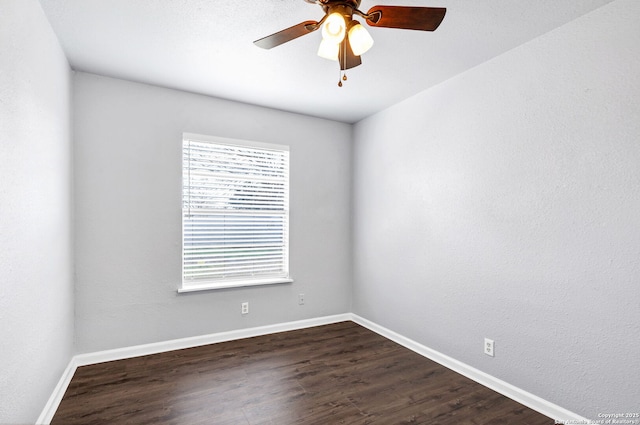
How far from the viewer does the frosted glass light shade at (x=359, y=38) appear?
5.26ft

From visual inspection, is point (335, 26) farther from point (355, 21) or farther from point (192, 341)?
point (192, 341)

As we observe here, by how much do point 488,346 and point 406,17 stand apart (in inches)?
94.9

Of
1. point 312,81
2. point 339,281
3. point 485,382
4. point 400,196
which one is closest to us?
point 485,382

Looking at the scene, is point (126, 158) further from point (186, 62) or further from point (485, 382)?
point (485, 382)

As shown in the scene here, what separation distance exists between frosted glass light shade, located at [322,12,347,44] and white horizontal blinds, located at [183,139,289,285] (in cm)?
215

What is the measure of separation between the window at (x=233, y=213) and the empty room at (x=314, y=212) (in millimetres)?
22

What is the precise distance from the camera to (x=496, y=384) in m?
2.45

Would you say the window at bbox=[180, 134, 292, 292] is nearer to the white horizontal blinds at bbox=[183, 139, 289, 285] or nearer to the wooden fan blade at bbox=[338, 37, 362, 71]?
the white horizontal blinds at bbox=[183, 139, 289, 285]

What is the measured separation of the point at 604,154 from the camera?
1.91m

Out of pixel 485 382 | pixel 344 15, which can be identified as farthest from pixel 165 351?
pixel 344 15

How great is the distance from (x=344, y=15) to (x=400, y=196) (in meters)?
2.17

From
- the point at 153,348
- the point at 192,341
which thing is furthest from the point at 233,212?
the point at 153,348

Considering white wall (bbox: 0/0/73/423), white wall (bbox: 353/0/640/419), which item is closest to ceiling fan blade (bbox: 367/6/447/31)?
white wall (bbox: 353/0/640/419)

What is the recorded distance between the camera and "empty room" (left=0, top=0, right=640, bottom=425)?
1.83 meters
